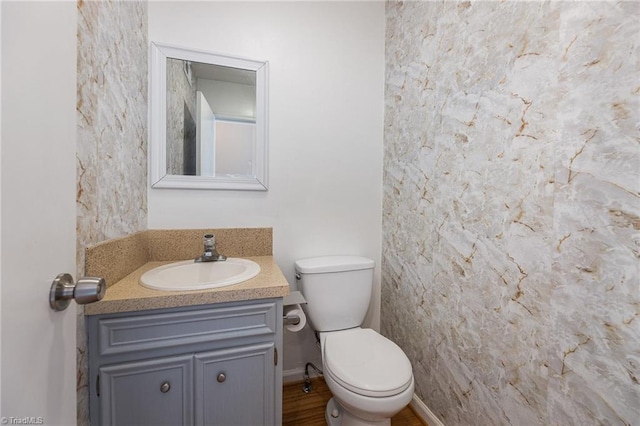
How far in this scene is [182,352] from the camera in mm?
926

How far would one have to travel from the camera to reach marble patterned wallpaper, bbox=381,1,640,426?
2.22 feet

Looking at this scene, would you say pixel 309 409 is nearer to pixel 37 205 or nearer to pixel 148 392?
pixel 148 392

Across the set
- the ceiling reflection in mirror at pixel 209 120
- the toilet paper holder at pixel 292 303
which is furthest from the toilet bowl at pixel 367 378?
the ceiling reflection in mirror at pixel 209 120

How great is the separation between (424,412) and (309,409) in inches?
23.7

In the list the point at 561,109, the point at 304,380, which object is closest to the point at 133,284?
the point at 304,380

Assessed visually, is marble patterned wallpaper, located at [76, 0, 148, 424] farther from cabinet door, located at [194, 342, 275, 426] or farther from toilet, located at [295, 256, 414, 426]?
toilet, located at [295, 256, 414, 426]

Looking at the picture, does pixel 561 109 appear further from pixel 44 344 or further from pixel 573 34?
pixel 44 344

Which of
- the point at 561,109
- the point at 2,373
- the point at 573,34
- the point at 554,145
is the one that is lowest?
the point at 2,373

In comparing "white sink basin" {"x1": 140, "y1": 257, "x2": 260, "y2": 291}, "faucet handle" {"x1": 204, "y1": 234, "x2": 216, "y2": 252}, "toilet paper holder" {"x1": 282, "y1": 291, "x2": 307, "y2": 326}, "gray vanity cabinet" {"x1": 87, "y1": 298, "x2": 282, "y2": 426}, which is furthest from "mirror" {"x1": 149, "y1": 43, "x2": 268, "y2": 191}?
"gray vanity cabinet" {"x1": 87, "y1": 298, "x2": 282, "y2": 426}

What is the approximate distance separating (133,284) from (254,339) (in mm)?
494

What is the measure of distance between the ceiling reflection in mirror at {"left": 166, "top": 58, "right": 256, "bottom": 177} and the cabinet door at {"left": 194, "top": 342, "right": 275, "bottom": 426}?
0.91m

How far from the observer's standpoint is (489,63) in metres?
1.02

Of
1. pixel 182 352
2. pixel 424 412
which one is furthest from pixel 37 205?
pixel 424 412

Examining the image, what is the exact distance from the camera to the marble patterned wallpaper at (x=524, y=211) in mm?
678
